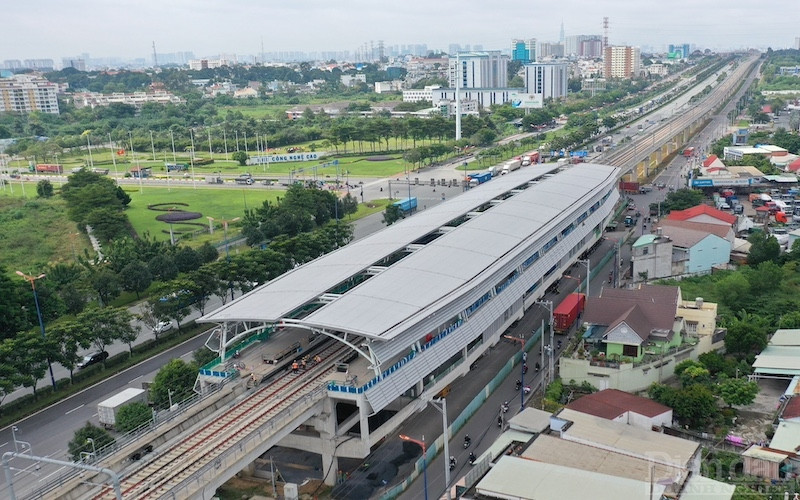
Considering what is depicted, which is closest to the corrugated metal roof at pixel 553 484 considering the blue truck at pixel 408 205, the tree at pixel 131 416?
the tree at pixel 131 416

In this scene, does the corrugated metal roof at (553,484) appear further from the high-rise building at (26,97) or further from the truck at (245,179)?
the high-rise building at (26,97)

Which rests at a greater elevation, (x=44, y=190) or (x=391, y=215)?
(x=44, y=190)

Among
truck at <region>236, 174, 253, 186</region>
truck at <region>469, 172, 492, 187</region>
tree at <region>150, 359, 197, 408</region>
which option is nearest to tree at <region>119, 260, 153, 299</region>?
tree at <region>150, 359, 197, 408</region>

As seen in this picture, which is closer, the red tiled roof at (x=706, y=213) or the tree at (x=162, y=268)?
the tree at (x=162, y=268)

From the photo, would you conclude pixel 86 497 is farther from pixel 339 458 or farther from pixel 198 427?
pixel 339 458

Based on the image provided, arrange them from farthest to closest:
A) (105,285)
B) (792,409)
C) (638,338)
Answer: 1. (105,285)
2. (638,338)
3. (792,409)

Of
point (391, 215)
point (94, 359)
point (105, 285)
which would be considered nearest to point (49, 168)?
point (391, 215)

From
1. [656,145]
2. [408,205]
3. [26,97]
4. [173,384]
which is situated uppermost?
[26,97]

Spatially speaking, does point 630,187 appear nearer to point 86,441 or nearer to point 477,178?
point 477,178
